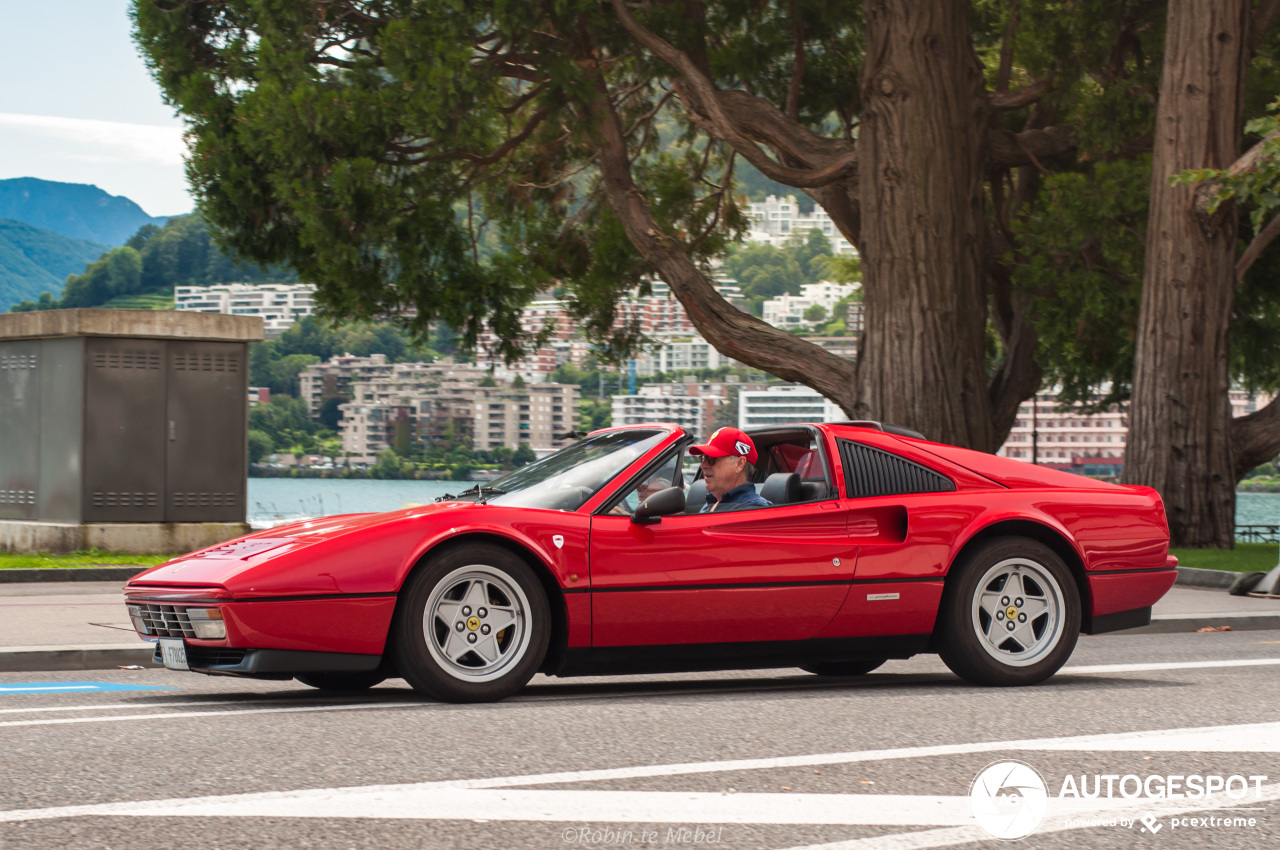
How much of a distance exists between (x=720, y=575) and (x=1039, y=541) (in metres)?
1.80

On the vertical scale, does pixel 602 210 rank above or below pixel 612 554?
above

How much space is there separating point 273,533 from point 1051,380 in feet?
81.6

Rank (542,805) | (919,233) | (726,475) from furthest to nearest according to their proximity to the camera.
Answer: (919,233) < (726,475) < (542,805)

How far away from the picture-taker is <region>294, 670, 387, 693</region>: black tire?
6861mm

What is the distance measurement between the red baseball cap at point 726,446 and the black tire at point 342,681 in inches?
75.3

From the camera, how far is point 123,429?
1560 centimetres

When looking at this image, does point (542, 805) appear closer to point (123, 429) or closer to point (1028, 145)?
point (123, 429)

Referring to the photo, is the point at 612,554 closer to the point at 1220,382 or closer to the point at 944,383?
the point at 944,383

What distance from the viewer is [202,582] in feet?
20.4

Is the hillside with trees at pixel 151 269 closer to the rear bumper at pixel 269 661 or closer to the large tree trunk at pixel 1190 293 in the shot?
the large tree trunk at pixel 1190 293

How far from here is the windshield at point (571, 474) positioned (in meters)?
6.84

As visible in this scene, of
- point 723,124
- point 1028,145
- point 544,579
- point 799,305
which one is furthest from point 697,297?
point 799,305

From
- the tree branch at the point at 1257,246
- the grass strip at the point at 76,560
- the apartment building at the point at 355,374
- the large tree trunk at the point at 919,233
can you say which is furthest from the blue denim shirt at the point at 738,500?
the apartment building at the point at 355,374

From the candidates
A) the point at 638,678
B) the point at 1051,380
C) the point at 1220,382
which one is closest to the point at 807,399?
the point at 1051,380
